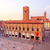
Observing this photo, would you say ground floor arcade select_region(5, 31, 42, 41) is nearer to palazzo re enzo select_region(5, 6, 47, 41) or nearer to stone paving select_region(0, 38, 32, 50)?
palazzo re enzo select_region(5, 6, 47, 41)

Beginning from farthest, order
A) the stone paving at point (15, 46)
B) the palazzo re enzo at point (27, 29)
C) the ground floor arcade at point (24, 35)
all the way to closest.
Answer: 1. the ground floor arcade at point (24, 35)
2. the palazzo re enzo at point (27, 29)
3. the stone paving at point (15, 46)

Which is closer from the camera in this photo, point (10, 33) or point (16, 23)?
point (16, 23)

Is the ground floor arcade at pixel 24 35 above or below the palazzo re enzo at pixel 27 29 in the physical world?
below

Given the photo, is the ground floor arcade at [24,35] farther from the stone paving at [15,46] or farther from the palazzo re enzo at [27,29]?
the stone paving at [15,46]

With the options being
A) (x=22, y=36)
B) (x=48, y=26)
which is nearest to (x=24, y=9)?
(x=22, y=36)

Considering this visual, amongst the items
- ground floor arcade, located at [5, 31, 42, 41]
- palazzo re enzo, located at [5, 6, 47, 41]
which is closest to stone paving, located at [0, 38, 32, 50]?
ground floor arcade, located at [5, 31, 42, 41]

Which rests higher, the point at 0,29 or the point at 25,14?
the point at 25,14

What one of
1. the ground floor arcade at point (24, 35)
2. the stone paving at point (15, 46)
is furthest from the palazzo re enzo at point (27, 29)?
the stone paving at point (15, 46)

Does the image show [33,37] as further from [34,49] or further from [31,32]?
[34,49]

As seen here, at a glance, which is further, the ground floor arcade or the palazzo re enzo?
the ground floor arcade

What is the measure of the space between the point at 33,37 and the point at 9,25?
15.1 metres

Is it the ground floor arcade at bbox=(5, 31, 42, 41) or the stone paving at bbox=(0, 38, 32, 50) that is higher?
the ground floor arcade at bbox=(5, 31, 42, 41)

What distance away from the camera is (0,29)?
50.0 m

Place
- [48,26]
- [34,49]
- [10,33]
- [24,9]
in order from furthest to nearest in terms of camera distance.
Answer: [48,26] → [24,9] → [10,33] → [34,49]
